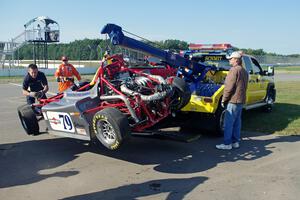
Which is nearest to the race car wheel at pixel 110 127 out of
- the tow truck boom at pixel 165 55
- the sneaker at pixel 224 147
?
the tow truck boom at pixel 165 55

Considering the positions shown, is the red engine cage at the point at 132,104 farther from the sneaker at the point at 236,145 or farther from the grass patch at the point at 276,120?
the grass patch at the point at 276,120

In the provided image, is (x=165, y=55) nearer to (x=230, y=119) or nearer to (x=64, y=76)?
(x=230, y=119)

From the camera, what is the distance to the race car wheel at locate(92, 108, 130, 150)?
5.23m

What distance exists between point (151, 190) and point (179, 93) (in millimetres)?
2084

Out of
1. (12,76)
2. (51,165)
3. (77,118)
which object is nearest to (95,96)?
(77,118)

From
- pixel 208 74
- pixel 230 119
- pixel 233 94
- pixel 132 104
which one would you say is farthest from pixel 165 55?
pixel 132 104

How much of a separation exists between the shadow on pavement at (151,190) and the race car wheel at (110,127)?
796 mm

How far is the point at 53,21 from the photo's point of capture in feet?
114

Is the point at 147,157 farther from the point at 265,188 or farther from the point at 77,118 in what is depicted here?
the point at 265,188

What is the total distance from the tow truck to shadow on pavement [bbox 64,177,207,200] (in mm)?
2621

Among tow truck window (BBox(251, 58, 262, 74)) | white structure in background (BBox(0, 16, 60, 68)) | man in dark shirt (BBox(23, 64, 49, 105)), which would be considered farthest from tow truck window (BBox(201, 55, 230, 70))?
white structure in background (BBox(0, 16, 60, 68))

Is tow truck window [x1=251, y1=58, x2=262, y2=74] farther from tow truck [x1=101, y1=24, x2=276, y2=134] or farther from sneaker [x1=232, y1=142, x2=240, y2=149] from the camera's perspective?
sneaker [x1=232, y1=142, x2=240, y2=149]

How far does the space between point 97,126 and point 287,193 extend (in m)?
2.83

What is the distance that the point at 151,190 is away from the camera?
4.58 metres
